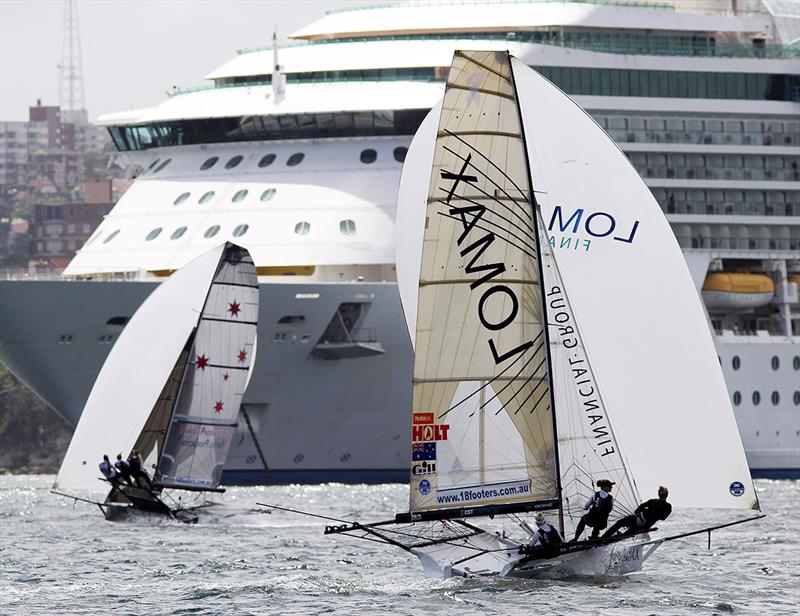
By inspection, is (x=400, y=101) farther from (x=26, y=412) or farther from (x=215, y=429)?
(x=26, y=412)

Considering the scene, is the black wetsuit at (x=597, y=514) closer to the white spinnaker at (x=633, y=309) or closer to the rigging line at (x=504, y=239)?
the white spinnaker at (x=633, y=309)

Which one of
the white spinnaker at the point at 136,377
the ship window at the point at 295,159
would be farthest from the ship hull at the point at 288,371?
the white spinnaker at the point at 136,377

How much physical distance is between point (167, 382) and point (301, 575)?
35.8 feet

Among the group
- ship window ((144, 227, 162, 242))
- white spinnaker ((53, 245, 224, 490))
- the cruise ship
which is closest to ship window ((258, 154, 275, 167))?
the cruise ship

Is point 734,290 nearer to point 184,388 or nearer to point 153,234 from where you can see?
point 153,234

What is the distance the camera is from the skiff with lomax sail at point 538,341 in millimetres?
22922

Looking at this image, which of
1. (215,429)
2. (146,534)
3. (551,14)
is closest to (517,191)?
(146,534)

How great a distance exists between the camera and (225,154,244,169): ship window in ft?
163

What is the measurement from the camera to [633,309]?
23.9m

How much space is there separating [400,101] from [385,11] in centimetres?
544

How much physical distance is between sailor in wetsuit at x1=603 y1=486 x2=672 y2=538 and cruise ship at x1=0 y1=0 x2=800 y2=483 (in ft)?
72.4

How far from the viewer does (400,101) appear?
Result: 4828 cm

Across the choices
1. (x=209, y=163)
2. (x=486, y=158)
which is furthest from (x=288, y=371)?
(x=486, y=158)

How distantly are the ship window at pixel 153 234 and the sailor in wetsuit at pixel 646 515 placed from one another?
1055 inches
